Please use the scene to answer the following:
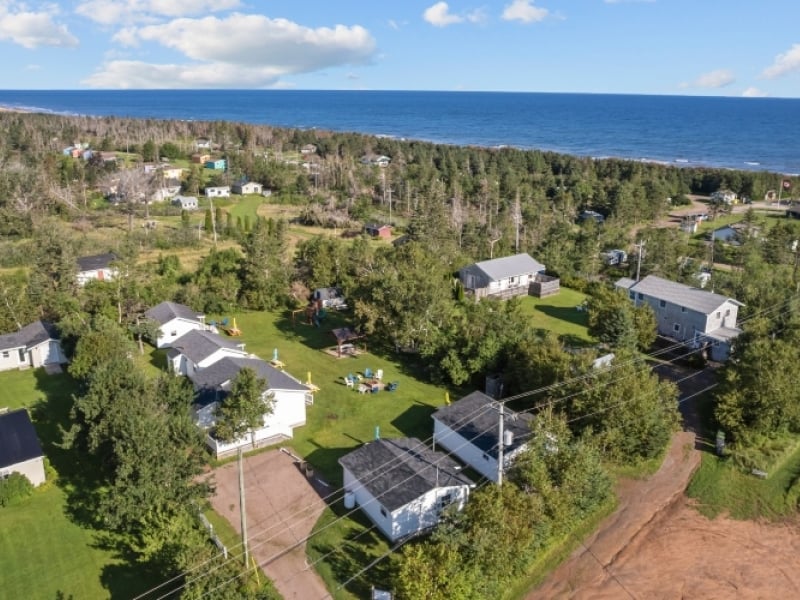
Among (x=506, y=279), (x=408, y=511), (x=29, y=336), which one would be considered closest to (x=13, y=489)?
(x=408, y=511)

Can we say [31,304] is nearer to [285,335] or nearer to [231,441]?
[285,335]

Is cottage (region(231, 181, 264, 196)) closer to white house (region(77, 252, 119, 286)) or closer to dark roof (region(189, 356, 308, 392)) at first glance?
white house (region(77, 252, 119, 286))

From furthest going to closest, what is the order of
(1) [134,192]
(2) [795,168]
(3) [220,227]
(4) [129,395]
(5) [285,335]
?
1. (2) [795,168]
2. (1) [134,192]
3. (3) [220,227]
4. (5) [285,335]
5. (4) [129,395]

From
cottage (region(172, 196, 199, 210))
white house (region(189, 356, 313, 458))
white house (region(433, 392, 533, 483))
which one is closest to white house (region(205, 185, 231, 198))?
cottage (region(172, 196, 199, 210))

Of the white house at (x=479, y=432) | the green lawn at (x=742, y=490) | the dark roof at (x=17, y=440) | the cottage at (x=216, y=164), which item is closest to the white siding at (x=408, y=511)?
the white house at (x=479, y=432)

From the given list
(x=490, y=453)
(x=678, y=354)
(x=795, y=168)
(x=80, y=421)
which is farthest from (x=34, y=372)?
(x=795, y=168)

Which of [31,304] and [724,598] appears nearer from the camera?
[724,598]

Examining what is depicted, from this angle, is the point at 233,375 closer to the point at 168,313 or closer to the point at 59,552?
the point at 59,552
